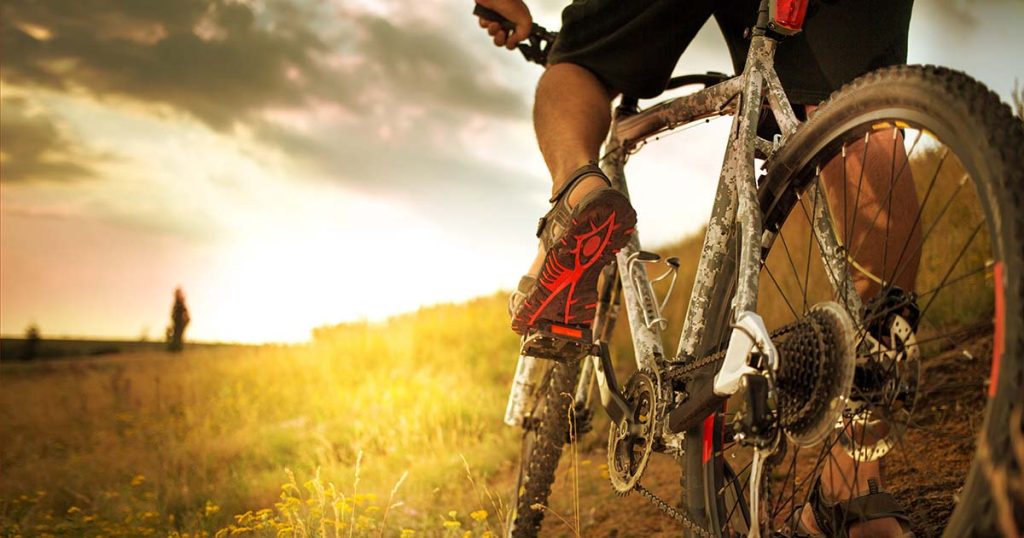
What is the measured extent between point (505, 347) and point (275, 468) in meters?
2.23

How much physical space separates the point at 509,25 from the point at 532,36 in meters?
0.10

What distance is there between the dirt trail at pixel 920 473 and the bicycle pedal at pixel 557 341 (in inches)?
33.7

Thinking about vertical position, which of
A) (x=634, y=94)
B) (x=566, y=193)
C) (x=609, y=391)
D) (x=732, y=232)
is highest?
(x=634, y=94)

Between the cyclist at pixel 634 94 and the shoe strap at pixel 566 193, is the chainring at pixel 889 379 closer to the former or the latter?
the cyclist at pixel 634 94

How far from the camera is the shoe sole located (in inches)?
79.4

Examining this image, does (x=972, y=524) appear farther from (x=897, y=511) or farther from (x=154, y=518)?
(x=154, y=518)

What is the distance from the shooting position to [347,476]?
4387 mm

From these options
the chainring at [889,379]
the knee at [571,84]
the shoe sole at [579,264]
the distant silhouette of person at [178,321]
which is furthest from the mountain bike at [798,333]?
the distant silhouette of person at [178,321]

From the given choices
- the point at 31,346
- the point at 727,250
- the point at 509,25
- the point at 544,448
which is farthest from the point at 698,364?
the point at 31,346

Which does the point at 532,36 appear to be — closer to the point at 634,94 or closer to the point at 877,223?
the point at 634,94

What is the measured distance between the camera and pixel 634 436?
211 centimetres

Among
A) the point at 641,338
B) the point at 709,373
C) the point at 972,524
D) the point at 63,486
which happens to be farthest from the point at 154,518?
the point at 972,524

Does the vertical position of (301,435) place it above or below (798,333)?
below

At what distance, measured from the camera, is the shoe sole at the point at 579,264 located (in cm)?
202
